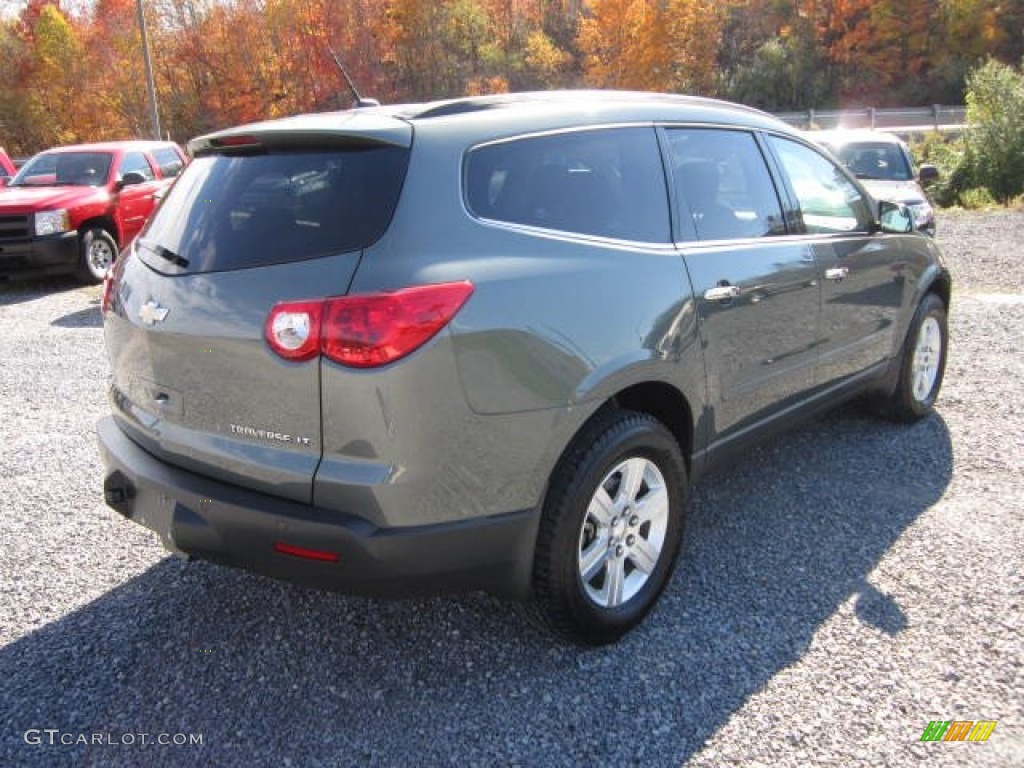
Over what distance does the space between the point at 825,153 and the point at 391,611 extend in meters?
3.11

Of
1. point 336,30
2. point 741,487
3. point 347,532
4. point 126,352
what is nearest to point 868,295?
point 741,487

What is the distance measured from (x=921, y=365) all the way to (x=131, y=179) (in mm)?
10011

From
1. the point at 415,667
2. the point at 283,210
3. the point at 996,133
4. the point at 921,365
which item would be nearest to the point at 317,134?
the point at 283,210

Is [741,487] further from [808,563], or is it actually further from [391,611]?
[391,611]

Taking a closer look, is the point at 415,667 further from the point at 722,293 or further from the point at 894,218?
the point at 894,218

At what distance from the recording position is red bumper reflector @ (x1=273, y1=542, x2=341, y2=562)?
235cm

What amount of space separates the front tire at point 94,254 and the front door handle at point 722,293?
961 centimetres

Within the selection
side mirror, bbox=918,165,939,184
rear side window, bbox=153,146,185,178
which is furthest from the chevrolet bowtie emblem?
side mirror, bbox=918,165,939,184

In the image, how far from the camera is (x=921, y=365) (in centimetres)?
504

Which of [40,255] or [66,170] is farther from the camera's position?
[66,170]

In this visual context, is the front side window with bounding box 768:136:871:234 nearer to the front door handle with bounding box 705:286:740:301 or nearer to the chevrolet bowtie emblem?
the front door handle with bounding box 705:286:740:301

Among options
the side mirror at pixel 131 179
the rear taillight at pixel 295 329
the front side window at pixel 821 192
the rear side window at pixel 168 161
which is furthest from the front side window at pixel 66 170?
the rear taillight at pixel 295 329

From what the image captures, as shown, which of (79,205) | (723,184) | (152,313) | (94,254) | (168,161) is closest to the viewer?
(152,313)

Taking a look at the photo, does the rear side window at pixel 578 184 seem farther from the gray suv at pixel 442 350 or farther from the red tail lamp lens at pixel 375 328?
the red tail lamp lens at pixel 375 328
